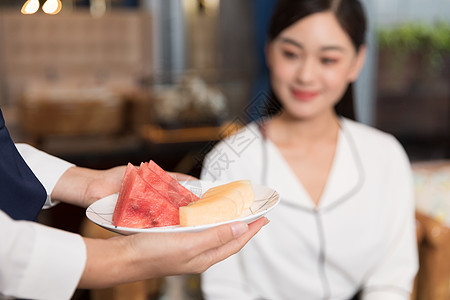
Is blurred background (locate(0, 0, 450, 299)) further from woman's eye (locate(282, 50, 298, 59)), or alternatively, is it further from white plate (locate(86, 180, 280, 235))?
white plate (locate(86, 180, 280, 235))

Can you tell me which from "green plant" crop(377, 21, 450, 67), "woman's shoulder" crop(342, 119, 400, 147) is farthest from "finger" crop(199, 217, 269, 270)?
"green plant" crop(377, 21, 450, 67)

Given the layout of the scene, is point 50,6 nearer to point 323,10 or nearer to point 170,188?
point 170,188

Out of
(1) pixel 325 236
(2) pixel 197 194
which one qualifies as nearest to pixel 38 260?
(2) pixel 197 194

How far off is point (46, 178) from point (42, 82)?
5.95m

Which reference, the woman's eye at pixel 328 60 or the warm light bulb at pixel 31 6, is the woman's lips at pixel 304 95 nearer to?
the woman's eye at pixel 328 60

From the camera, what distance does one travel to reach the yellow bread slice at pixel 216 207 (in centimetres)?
69

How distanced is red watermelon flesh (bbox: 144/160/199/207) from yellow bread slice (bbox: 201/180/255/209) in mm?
25

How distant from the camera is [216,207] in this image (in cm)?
70

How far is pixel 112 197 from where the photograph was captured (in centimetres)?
81

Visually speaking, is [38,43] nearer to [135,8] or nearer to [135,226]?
[135,8]

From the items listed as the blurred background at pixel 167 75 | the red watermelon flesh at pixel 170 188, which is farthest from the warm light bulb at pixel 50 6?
the blurred background at pixel 167 75

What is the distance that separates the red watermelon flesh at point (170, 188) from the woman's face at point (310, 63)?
76 cm

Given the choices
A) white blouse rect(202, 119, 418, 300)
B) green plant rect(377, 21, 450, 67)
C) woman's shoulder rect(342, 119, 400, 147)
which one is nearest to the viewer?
white blouse rect(202, 119, 418, 300)

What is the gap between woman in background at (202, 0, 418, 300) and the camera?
144cm
